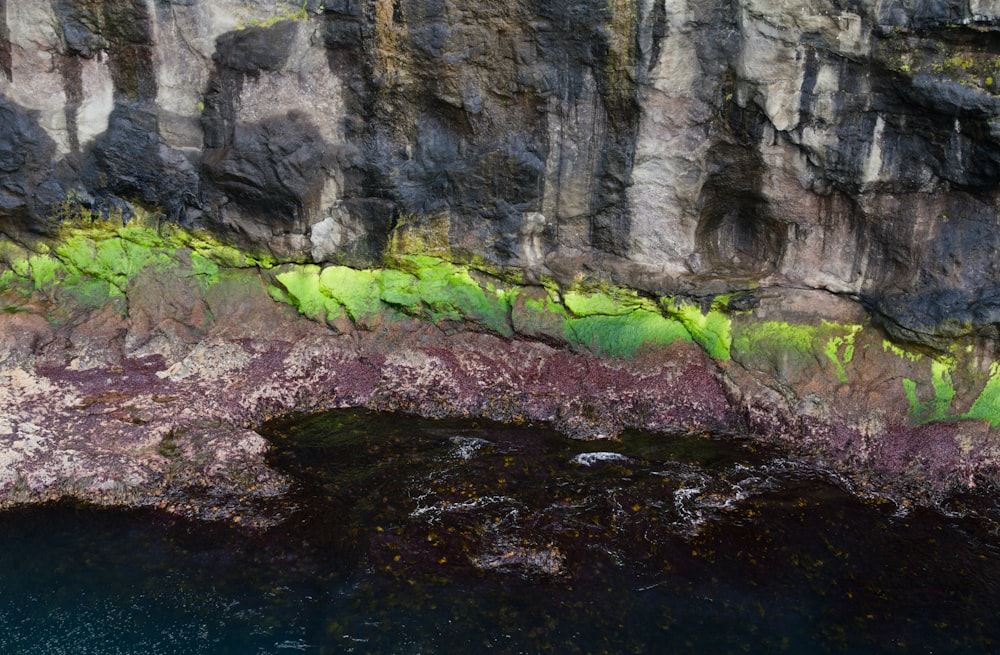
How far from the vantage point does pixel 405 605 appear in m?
8.21

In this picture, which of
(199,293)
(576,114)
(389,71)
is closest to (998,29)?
(576,114)

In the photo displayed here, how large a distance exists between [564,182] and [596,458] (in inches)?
155

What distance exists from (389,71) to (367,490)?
561cm

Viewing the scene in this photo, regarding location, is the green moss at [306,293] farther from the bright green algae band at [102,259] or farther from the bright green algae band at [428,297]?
the bright green algae band at [102,259]

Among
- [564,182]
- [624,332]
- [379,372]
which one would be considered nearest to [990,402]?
[624,332]

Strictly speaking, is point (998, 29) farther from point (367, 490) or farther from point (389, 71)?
point (367, 490)

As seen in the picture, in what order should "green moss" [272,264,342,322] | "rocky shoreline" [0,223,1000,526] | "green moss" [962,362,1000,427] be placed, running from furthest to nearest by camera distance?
"green moss" [272,264,342,322] < "green moss" [962,362,1000,427] < "rocky shoreline" [0,223,1000,526]

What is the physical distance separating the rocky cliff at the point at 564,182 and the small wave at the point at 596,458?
111cm

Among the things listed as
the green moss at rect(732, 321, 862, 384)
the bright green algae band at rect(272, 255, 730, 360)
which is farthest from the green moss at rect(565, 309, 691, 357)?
the green moss at rect(732, 321, 862, 384)

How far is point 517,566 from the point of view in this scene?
342 inches

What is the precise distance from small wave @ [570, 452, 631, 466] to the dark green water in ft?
0.14

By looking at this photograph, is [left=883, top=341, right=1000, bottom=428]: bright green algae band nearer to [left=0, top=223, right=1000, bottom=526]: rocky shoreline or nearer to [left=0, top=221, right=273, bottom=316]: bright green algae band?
[left=0, top=223, right=1000, bottom=526]: rocky shoreline

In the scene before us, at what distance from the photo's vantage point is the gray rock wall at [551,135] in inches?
416

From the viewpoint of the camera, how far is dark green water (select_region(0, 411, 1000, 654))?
7.91 metres
